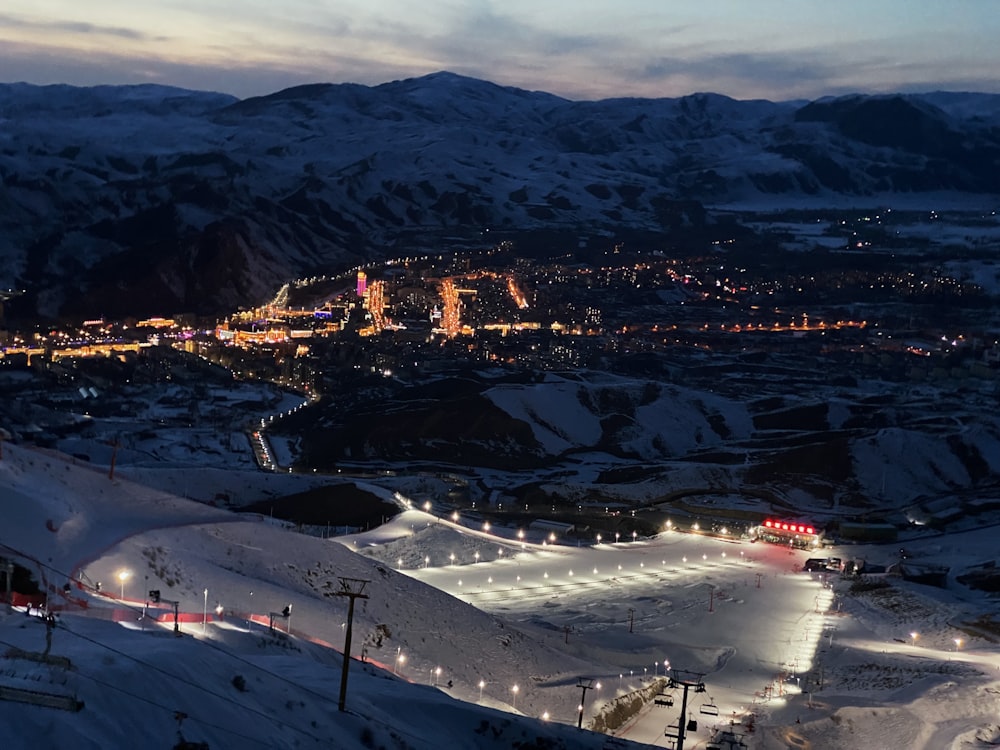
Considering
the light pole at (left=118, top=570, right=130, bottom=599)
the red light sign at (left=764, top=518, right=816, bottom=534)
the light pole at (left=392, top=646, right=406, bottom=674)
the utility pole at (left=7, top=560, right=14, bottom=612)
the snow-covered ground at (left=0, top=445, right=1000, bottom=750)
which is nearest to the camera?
the snow-covered ground at (left=0, top=445, right=1000, bottom=750)

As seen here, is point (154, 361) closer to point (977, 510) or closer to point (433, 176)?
point (977, 510)

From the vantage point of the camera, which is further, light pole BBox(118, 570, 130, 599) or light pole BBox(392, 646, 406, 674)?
light pole BBox(392, 646, 406, 674)

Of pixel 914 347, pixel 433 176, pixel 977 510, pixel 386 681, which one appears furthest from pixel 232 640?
pixel 433 176

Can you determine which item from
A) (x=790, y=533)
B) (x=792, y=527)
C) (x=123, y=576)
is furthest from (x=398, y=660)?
(x=792, y=527)

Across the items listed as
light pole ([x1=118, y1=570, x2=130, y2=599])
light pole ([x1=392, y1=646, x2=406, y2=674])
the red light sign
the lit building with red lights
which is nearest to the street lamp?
light pole ([x1=118, y1=570, x2=130, y2=599])

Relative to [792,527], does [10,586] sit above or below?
above

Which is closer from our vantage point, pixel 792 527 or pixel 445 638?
pixel 445 638

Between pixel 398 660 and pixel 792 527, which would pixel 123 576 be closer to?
pixel 398 660

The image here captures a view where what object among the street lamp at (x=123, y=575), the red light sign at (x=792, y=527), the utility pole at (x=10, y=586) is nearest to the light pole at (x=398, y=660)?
the street lamp at (x=123, y=575)

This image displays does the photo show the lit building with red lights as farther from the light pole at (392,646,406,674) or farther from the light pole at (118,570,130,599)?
the light pole at (118,570,130,599)
